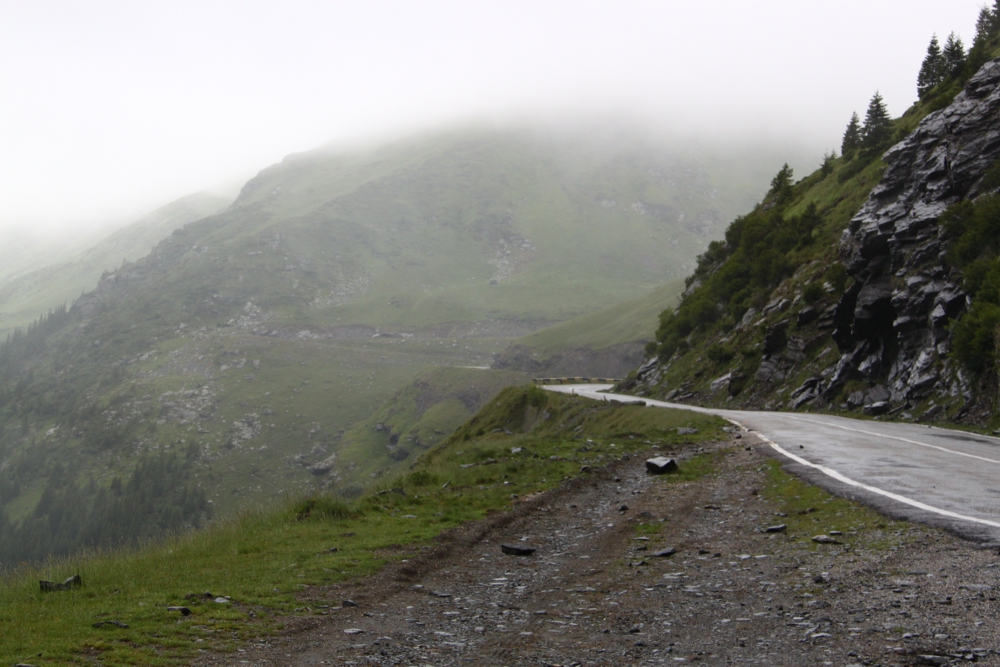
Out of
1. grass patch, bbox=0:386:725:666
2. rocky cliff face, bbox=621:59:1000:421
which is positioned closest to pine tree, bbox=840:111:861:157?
rocky cliff face, bbox=621:59:1000:421

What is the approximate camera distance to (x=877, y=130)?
6019cm

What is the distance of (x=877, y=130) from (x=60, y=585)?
222ft

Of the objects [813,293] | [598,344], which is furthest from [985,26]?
[598,344]

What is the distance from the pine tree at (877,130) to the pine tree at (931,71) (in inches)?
195

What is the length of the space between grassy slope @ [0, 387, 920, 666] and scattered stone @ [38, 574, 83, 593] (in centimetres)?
18

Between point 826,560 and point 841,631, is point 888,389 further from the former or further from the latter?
point 841,631

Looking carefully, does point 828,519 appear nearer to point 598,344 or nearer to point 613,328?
point 598,344

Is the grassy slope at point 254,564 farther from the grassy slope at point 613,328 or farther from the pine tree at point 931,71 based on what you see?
the grassy slope at point 613,328

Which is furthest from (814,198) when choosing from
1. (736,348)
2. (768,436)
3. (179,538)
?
Answer: (179,538)

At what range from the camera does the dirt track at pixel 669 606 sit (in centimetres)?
657

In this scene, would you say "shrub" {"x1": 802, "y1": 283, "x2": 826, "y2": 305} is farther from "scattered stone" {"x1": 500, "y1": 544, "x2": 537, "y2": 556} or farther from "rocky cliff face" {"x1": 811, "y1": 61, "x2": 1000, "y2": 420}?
"scattered stone" {"x1": 500, "y1": 544, "x2": 537, "y2": 556}

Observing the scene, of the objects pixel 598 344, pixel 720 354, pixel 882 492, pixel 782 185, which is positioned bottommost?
pixel 598 344

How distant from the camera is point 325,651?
750 centimetres

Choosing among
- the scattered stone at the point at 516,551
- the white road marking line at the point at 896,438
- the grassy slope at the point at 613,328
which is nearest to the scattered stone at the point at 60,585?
the scattered stone at the point at 516,551
